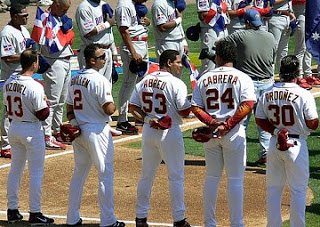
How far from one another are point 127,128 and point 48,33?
2.09 metres

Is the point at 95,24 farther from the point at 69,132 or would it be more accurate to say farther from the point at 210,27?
the point at 69,132

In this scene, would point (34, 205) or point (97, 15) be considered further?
point (97, 15)

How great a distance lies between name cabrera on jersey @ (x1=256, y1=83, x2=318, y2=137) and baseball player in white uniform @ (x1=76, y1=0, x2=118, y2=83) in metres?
5.70

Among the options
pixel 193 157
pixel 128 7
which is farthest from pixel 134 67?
pixel 193 157

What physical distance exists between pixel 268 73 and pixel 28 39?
11.2 ft

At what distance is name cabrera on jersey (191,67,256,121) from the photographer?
1057 cm

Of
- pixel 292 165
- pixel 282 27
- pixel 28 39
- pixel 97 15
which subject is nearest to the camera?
pixel 292 165

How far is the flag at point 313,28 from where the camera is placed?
45.0 feet

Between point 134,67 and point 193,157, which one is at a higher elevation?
point 134,67

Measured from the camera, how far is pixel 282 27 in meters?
18.4

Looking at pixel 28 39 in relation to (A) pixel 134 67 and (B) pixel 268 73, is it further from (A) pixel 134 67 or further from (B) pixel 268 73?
(B) pixel 268 73

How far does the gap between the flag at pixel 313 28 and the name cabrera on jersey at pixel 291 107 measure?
364 centimetres

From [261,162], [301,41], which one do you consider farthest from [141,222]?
[301,41]

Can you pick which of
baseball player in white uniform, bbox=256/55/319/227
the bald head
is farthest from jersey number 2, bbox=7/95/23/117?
the bald head
